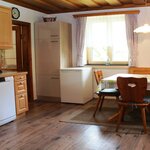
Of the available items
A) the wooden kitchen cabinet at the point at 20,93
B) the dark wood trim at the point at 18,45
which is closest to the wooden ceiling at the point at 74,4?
the dark wood trim at the point at 18,45

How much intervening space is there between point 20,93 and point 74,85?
143cm

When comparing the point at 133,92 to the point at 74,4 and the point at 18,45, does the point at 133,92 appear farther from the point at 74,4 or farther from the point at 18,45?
the point at 18,45

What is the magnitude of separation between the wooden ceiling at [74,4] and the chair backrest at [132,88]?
2.44 m

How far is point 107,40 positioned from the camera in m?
5.94

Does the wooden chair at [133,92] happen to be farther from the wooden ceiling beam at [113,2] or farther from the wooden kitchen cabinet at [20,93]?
the wooden ceiling beam at [113,2]

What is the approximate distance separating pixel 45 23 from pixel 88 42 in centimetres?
115

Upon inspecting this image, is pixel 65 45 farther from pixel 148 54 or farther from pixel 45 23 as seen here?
pixel 148 54

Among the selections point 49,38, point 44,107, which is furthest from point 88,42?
point 44,107

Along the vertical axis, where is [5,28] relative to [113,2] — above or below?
below

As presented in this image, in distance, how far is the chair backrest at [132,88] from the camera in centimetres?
346

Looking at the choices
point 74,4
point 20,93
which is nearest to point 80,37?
point 74,4

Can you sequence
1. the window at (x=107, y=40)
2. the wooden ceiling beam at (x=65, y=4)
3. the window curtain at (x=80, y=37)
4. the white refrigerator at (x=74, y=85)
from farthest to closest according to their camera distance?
the window curtain at (x=80, y=37), the window at (x=107, y=40), the white refrigerator at (x=74, y=85), the wooden ceiling beam at (x=65, y=4)

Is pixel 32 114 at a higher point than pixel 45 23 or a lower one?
lower

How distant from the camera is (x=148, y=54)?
220 inches
